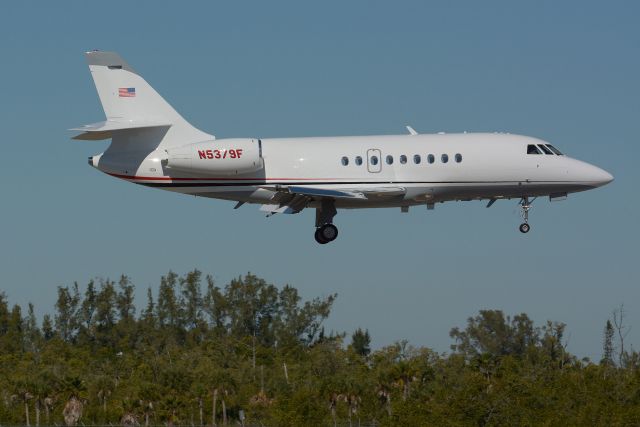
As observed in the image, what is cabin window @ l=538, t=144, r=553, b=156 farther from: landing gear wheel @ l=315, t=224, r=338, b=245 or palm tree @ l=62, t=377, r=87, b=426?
palm tree @ l=62, t=377, r=87, b=426

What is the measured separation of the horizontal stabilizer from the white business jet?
0.14 ft

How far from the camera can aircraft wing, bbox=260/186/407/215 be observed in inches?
1694

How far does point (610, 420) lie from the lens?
214 feet

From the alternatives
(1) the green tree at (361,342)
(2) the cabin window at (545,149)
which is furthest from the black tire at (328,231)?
(1) the green tree at (361,342)

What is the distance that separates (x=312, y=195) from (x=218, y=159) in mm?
3639

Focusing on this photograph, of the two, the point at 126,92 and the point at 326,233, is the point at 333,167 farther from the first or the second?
the point at 126,92

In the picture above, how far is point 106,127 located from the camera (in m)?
44.0

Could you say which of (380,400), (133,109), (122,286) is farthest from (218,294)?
(133,109)

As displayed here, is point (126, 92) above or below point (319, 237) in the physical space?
above

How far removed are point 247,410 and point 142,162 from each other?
41.8m

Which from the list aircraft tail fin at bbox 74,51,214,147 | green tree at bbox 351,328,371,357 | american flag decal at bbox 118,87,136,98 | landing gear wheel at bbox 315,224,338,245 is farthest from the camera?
green tree at bbox 351,328,371,357

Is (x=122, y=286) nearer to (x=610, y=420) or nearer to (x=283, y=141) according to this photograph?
(x=610, y=420)

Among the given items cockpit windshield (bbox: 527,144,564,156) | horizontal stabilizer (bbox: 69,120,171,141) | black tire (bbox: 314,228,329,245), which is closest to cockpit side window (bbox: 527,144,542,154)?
cockpit windshield (bbox: 527,144,564,156)

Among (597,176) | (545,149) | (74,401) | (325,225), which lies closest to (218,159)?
(325,225)
